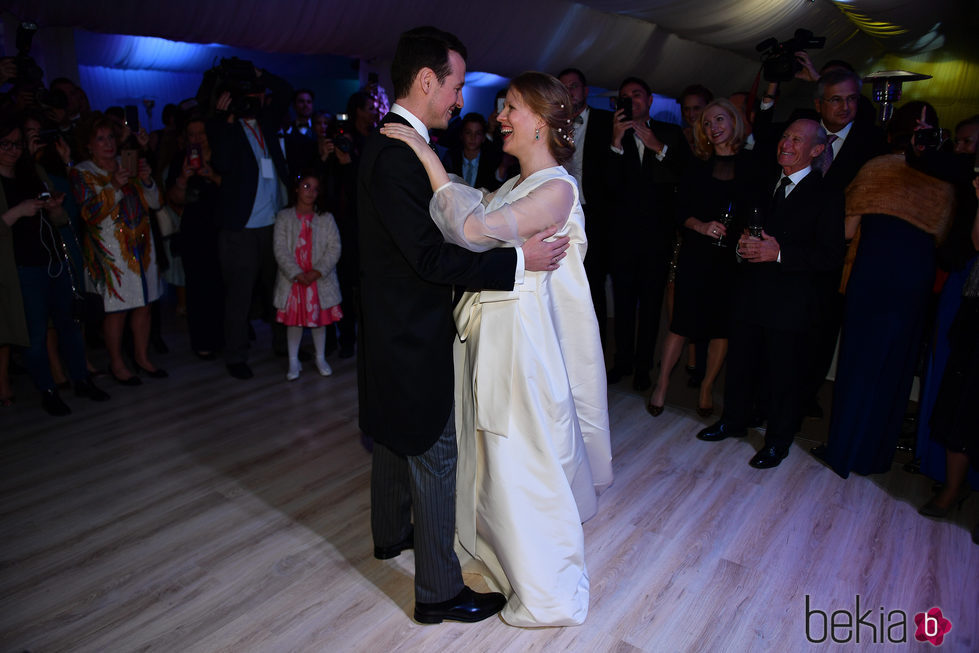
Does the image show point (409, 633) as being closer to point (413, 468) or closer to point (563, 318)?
point (413, 468)

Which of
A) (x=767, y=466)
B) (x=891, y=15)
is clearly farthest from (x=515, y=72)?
(x=767, y=466)

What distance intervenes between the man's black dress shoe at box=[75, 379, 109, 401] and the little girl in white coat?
104 centimetres

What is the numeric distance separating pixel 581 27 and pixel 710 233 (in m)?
6.98

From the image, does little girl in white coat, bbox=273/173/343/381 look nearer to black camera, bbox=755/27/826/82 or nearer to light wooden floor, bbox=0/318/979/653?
light wooden floor, bbox=0/318/979/653

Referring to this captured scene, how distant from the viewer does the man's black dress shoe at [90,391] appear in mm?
3820

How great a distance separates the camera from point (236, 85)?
3.92 m

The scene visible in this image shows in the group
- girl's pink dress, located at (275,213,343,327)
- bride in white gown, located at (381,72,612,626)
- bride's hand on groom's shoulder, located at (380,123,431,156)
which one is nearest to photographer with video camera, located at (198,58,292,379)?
girl's pink dress, located at (275,213,343,327)

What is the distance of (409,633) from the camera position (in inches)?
80.4

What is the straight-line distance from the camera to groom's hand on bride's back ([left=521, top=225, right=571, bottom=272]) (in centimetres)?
188

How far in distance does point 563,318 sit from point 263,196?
263cm

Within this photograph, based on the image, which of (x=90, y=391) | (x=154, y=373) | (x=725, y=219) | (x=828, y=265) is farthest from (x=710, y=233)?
(x=90, y=391)

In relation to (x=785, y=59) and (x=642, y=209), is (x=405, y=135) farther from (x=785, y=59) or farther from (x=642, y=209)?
(x=785, y=59)

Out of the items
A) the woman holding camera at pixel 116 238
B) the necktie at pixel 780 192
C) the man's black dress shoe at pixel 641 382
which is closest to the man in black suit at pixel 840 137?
the necktie at pixel 780 192

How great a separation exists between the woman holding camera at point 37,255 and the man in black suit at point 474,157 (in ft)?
7.93
